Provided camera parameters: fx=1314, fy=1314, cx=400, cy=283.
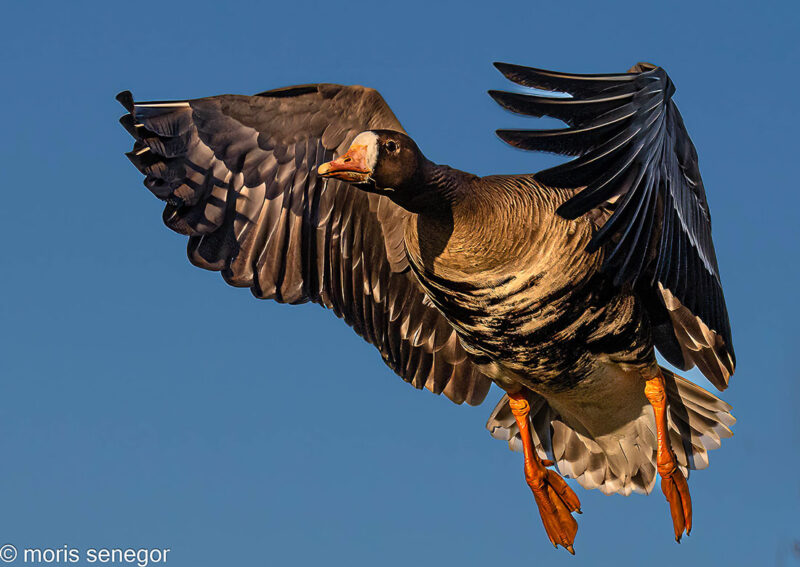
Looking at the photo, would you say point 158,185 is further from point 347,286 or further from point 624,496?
point 624,496

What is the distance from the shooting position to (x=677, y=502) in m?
9.98

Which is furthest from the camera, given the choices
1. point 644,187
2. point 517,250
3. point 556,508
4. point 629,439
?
point 629,439

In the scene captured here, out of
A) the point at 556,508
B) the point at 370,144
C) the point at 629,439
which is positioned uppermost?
the point at 370,144

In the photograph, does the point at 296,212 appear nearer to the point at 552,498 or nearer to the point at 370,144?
the point at 370,144

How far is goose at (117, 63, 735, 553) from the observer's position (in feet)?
26.6

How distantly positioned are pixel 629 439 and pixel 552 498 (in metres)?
0.87

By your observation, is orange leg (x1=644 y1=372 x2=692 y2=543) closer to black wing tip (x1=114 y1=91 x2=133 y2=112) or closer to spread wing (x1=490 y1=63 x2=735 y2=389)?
spread wing (x1=490 y1=63 x2=735 y2=389)

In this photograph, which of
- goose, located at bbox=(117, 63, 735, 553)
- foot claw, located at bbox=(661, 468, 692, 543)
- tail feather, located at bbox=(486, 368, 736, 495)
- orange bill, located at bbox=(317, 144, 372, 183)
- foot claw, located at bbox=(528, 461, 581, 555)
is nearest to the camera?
goose, located at bbox=(117, 63, 735, 553)

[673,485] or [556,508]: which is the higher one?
[556,508]

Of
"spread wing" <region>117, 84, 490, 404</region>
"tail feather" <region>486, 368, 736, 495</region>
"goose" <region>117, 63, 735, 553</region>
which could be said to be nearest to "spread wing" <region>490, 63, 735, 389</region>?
"goose" <region>117, 63, 735, 553</region>

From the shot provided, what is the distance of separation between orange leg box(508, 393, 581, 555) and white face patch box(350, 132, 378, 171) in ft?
9.97

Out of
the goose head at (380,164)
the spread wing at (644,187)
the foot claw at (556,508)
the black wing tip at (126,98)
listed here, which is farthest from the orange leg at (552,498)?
the black wing tip at (126,98)

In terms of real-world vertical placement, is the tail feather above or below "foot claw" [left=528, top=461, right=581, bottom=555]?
above

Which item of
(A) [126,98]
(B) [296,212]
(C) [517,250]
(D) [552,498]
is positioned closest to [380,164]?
(C) [517,250]
